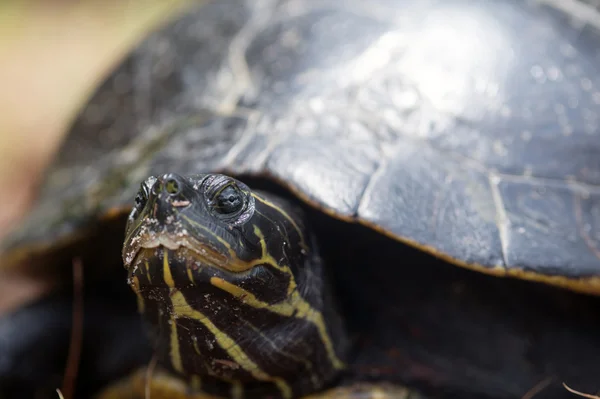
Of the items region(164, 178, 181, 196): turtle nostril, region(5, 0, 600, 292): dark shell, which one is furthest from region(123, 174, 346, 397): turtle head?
region(5, 0, 600, 292): dark shell

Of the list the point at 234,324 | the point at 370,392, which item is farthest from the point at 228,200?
the point at 370,392

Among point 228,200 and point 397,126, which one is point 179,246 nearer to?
point 228,200

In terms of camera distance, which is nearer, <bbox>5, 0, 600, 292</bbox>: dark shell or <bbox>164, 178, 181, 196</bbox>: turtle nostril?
<bbox>164, 178, 181, 196</bbox>: turtle nostril

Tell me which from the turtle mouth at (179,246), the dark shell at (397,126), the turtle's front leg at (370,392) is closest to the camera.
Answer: the turtle mouth at (179,246)

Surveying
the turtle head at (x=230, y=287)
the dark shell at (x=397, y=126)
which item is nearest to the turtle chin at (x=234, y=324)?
the turtle head at (x=230, y=287)

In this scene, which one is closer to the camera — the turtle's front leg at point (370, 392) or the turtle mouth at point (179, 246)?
the turtle mouth at point (179, 246)

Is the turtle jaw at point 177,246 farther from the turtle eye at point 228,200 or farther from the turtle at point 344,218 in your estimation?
the turtle eye at point 228,200

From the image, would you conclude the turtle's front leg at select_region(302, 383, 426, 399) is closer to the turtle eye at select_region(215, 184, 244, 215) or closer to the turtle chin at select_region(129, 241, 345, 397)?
the turtle chin at select_region(129, 241, 345, 397)
